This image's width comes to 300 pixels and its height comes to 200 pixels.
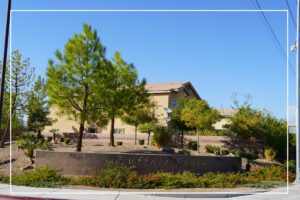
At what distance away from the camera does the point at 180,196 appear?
44.1 ft

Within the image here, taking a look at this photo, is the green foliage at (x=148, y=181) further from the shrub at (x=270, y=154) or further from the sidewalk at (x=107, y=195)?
the shrub at (x=270, y=154)

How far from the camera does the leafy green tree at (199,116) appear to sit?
1302 inches

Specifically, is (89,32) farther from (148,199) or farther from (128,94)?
(148,199)

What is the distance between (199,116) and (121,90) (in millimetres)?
9607

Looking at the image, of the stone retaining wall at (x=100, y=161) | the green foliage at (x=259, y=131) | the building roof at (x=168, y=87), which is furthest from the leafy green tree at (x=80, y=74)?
the building roof at (x=168, y=87)

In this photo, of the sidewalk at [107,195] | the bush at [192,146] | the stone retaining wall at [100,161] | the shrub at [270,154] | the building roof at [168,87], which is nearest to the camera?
the sidewalk at [107,195]

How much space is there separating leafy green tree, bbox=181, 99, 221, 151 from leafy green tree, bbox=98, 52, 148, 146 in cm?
603

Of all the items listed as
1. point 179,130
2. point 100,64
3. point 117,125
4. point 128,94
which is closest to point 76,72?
point 100,64

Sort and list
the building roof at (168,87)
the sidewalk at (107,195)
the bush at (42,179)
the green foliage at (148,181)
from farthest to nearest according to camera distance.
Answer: the building roof at (168,87) < the green foliage at (148,181) < the bush at (42,179) < the sidewalk at (107,195)

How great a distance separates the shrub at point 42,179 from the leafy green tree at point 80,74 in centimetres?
627

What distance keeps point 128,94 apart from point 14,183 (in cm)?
1068

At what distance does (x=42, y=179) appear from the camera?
15.9 meters

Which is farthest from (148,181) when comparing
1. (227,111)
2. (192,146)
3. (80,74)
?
(227,111)

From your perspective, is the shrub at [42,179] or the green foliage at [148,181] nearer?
the shrub at [42,179]
